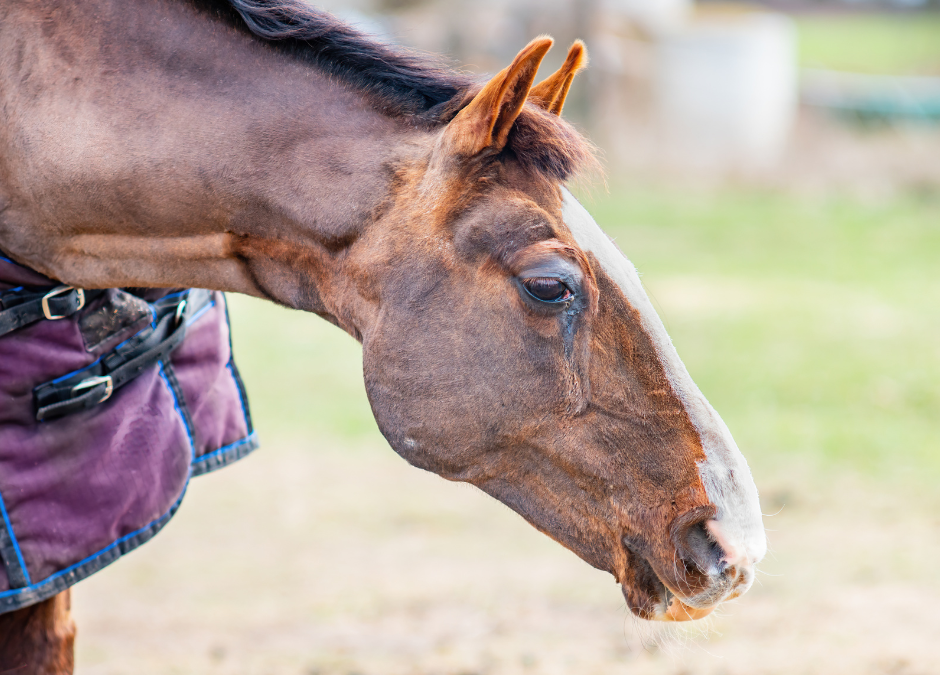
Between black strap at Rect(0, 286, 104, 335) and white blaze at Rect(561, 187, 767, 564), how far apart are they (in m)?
0.96

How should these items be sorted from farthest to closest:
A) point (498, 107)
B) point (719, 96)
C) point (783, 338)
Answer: point (719, 96)
point (783, 338)
point (498, 107)

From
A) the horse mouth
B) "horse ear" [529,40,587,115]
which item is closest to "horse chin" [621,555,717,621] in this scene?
the horse mouth

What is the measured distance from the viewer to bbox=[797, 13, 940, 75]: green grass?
2755cm

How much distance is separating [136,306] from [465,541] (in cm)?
308

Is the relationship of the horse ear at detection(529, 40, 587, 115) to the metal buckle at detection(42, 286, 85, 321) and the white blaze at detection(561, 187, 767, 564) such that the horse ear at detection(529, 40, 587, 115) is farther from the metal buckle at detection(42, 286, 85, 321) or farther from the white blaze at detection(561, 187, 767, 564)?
the metal buckle at detection(42, 286, 85, 321)

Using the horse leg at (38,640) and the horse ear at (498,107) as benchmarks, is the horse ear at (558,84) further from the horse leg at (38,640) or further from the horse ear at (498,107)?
the horse leg at (38,640)

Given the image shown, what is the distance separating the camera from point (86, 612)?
3.94 meters

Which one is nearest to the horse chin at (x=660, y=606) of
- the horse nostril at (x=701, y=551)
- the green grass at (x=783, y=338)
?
the horse nostril at (x=701, y=551)

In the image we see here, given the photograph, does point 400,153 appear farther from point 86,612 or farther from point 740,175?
point 740,175

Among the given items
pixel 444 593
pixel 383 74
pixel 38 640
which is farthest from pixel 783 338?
pixel 38 640

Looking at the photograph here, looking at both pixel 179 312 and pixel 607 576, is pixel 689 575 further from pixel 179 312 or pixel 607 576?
pixel 607 576

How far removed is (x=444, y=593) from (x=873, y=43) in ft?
117

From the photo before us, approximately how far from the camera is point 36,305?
1.75m

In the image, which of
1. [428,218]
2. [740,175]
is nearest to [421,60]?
[428,218]
